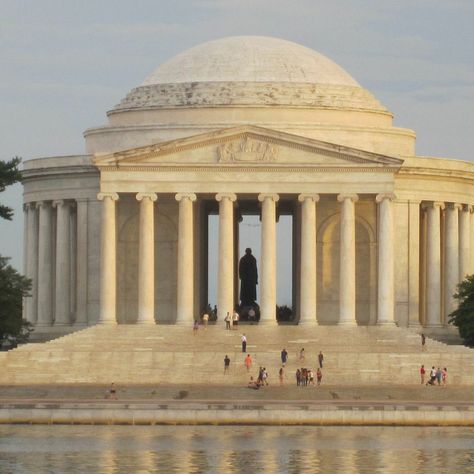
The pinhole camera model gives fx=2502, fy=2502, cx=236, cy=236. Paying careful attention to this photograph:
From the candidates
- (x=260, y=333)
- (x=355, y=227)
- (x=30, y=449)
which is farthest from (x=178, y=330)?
(x=30, y=449)

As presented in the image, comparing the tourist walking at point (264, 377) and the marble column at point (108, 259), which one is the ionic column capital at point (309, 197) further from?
the tourist walking at point (264, 377)

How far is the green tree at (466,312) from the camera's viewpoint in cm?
16538

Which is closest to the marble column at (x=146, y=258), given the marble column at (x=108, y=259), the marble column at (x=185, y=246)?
the marble column at (x=108, y=259)

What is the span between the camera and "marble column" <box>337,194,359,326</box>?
543 ft

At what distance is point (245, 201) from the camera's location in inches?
6983

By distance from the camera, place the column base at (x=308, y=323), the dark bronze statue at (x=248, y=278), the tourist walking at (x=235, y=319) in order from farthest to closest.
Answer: the dark bronze statue at (x=248, y=278)
the column base at (x=308, y=323)
the tourist walking at (x=235, y=319)

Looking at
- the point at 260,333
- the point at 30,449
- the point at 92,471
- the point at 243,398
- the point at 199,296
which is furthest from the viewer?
the point at 199,296

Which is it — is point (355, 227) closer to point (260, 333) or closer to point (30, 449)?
point (260, 333)

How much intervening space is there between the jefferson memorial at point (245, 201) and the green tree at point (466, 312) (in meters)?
4.81

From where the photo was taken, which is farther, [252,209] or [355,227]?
[252,209]

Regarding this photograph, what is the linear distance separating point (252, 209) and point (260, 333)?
23620 mm

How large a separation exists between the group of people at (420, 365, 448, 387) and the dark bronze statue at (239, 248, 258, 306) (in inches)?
1592

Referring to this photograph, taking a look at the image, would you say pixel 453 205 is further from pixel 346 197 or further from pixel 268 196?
pixel 268 196

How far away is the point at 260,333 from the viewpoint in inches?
6368
